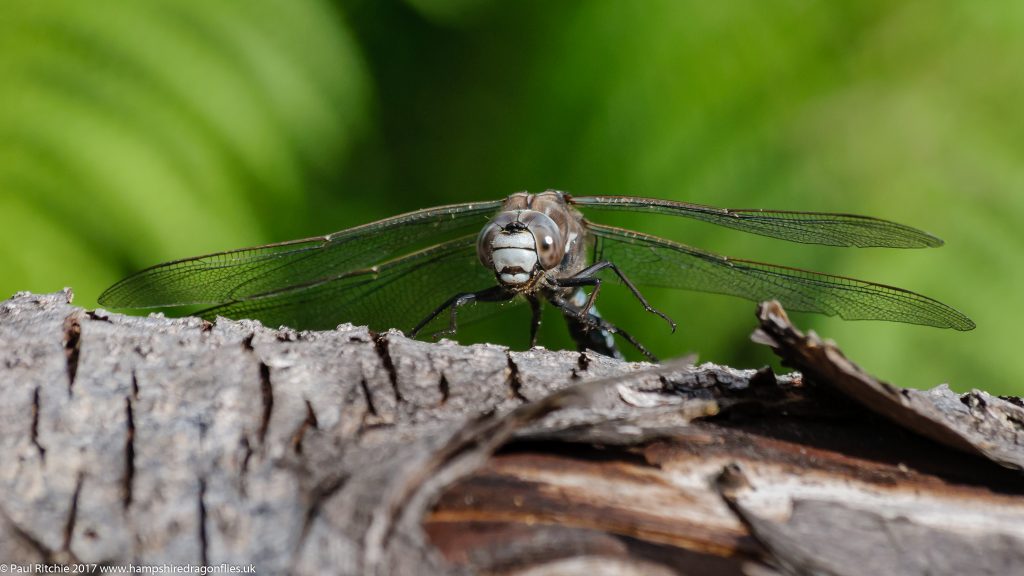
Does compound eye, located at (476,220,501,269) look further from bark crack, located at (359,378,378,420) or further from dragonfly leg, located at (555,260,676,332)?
bark crack, located at (359,378,378,420)

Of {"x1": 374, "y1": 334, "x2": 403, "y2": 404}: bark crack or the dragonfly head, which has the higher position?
the dragonfly head

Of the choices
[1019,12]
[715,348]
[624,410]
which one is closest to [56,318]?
[624,410]

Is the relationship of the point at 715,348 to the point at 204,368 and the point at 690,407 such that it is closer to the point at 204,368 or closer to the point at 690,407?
the point at 690,407

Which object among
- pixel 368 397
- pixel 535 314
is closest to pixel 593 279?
pixel 535 314

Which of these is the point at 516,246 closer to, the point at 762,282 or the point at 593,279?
the point at 593,279

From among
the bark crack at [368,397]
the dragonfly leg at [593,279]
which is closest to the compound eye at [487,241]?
the dragonfly leg at [593,279]

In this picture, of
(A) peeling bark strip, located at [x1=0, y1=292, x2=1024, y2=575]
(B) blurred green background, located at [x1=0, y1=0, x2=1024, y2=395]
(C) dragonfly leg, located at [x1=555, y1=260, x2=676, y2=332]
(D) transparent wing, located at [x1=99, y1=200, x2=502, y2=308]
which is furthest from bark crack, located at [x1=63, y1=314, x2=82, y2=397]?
(C) dragonfly leg, located at [x1=555, y1=260, x2=676, y2=332]

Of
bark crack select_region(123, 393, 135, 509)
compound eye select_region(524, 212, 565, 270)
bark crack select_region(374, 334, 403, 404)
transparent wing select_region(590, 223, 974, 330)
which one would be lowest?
bark crack select_region(123, 393, 135, 509)

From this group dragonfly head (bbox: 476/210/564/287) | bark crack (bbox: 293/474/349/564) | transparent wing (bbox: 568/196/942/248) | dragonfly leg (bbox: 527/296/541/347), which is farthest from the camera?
dragonfly leg (bbox: 527/296/541/347)
